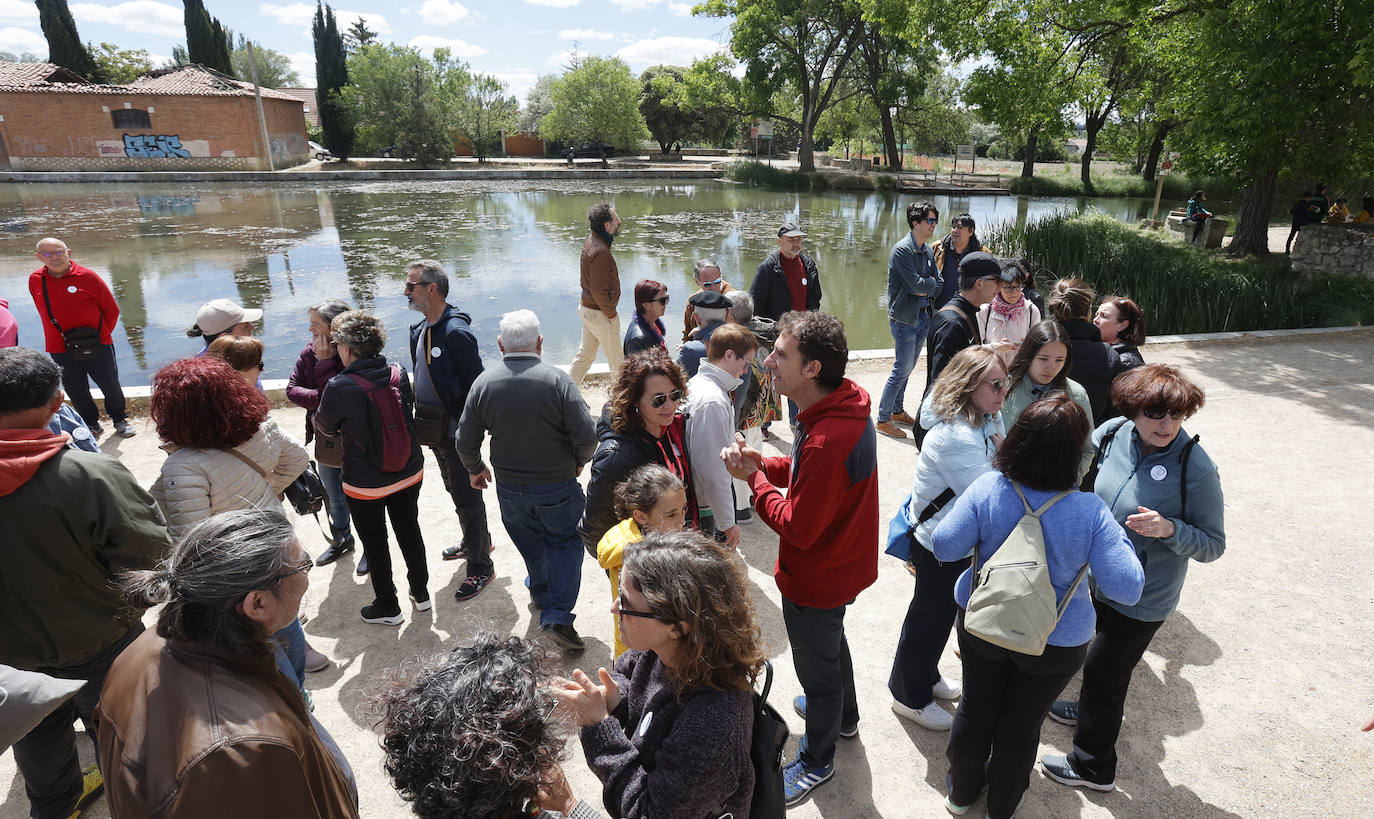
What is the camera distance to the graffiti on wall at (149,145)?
35.3 meters

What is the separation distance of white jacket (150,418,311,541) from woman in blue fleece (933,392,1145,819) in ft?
8.24

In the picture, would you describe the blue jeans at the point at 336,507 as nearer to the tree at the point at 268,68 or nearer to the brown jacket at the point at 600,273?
the brown jacket at the point at 600,273

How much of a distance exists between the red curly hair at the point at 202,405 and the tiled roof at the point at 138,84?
42.2 metres

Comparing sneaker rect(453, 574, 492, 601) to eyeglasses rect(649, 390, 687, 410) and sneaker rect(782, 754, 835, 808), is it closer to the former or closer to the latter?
eyeglasses rect(649, 390, 687, 410)

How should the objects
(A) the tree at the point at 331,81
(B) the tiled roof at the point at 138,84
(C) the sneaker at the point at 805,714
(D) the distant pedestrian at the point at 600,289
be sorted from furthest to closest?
(A) the tree at the point at 331,81 < (B) the tiled roof at the point at 138,84 < (D) the distant pedestrian at the point at 600,289 < (C) the sneaker at the point at 805,714

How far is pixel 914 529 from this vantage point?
282cm

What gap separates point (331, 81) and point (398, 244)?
3480 centimetres

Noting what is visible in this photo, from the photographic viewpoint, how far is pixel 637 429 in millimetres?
2840

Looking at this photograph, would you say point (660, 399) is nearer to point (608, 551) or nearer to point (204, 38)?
point (608, 551)

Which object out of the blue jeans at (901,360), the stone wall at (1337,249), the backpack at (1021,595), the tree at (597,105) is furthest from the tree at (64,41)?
the stone wall at (1337,249)

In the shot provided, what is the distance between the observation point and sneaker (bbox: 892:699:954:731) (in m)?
3.00

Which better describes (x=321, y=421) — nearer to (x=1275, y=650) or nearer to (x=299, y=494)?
(x=299, y=494)

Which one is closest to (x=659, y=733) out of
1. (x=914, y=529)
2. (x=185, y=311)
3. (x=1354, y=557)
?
(x=914, y=529)

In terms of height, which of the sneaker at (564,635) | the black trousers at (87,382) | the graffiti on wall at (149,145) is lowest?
the sneaker at (564,635)
